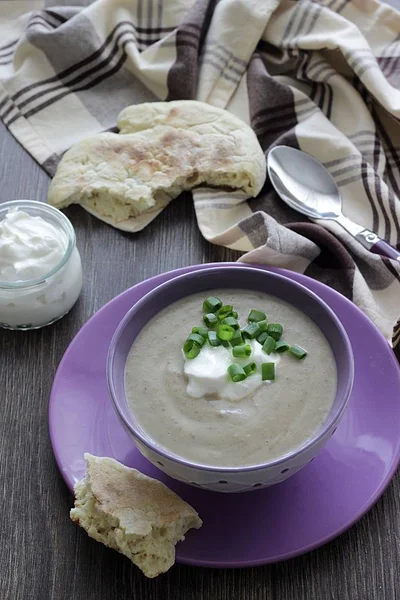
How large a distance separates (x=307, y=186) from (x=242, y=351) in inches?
30.4

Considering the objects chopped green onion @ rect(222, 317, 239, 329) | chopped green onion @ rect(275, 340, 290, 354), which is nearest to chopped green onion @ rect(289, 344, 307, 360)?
chopped green onion @ rect(275, 340, 290, 354)

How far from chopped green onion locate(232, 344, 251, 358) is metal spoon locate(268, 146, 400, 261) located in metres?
0.65

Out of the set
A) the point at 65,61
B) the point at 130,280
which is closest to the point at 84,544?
the point at 130,280

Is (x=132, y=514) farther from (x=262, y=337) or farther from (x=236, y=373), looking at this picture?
(x=262, y=337)

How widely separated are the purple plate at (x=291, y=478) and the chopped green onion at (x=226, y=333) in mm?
308

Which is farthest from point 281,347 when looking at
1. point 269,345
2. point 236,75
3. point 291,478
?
point 236,75

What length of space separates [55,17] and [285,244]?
1.16m

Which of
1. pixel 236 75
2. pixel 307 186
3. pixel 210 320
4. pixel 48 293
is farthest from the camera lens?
pixel 236 75

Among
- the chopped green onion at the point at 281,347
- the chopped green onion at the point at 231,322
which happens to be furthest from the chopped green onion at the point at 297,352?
the chopped green onion at the point at 231,322

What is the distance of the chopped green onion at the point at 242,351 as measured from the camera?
1.50 meters

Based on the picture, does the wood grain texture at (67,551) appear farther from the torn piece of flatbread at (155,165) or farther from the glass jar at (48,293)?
the torn piece of flatbread at (155,165)

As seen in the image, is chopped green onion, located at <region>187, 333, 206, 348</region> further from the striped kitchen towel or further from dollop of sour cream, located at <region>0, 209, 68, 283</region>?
the striped kitchen towel

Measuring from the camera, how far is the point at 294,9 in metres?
2.38

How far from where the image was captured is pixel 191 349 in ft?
5.04
